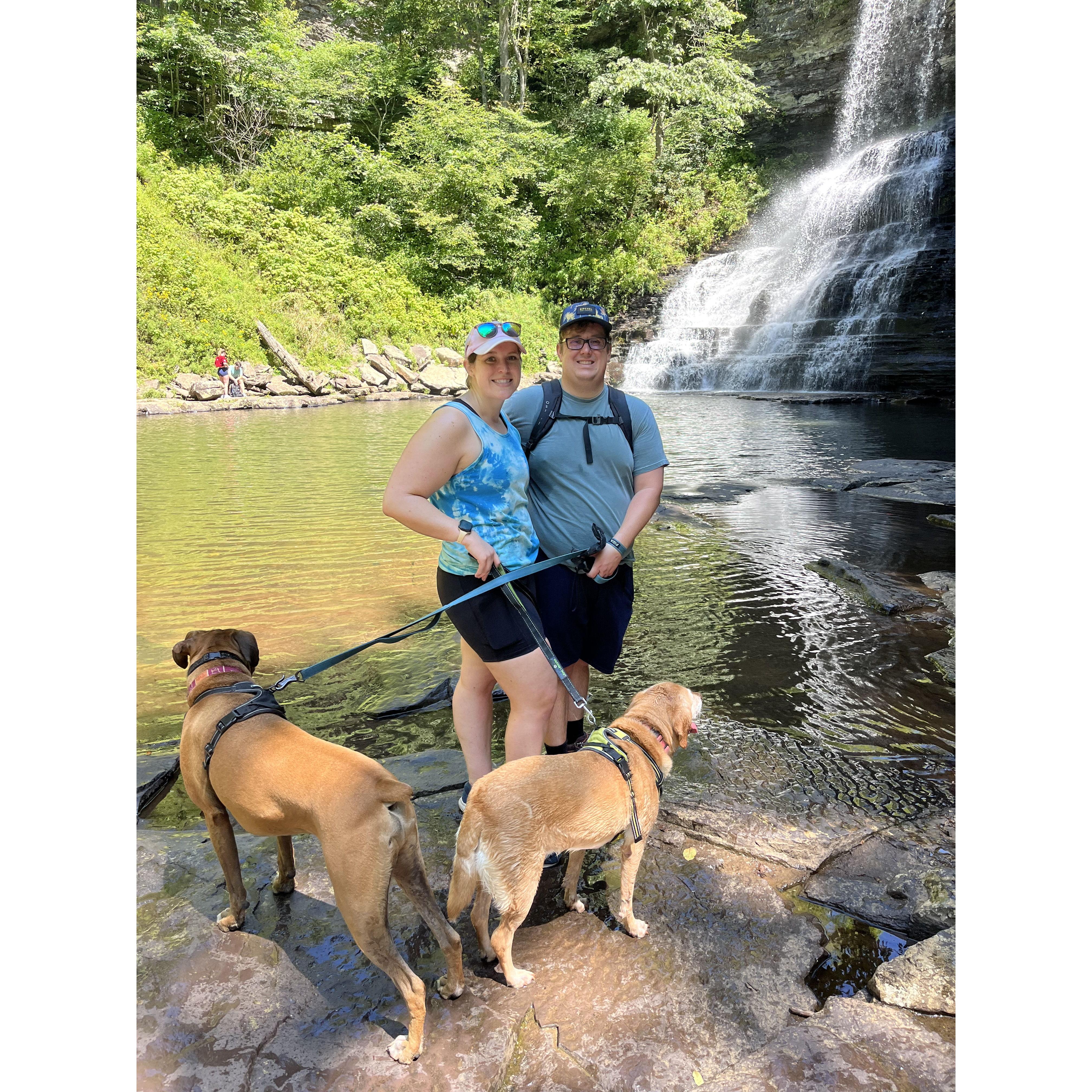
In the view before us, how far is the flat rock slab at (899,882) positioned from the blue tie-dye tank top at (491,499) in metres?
1.61

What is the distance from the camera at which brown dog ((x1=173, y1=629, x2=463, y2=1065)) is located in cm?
204

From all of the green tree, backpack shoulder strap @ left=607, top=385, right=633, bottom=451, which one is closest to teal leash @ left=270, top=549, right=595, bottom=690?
backpack shoulder strap @ left=607, top=385, right=633, bottom=451

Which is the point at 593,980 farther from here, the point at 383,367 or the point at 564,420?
the point at 383,367

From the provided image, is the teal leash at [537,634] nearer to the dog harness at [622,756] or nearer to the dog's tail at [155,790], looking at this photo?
the dog harness at [622,756]

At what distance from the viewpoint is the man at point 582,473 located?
3.02 m

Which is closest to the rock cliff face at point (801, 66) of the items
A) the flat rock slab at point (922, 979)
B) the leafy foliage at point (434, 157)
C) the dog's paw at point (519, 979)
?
the leafy foliage at point (434, 157)

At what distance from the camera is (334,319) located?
86.8ft

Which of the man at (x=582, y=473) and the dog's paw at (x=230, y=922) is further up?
the man at (x=582, y=473)

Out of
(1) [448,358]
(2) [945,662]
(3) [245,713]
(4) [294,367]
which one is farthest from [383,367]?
(3) [245,713]

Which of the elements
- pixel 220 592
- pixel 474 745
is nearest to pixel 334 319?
pixel 220 592

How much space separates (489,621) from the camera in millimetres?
2680

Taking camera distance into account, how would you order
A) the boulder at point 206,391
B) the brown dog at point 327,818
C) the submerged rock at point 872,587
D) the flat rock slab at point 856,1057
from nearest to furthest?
the flat rock slab at point 856,1057, the brown dog at point 327,818, the submerged rock at point 872,587, the boulder at point 206,391

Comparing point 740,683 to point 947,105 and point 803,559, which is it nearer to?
point 803,559

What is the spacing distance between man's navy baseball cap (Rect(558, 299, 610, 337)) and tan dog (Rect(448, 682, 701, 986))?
1.56 metres
